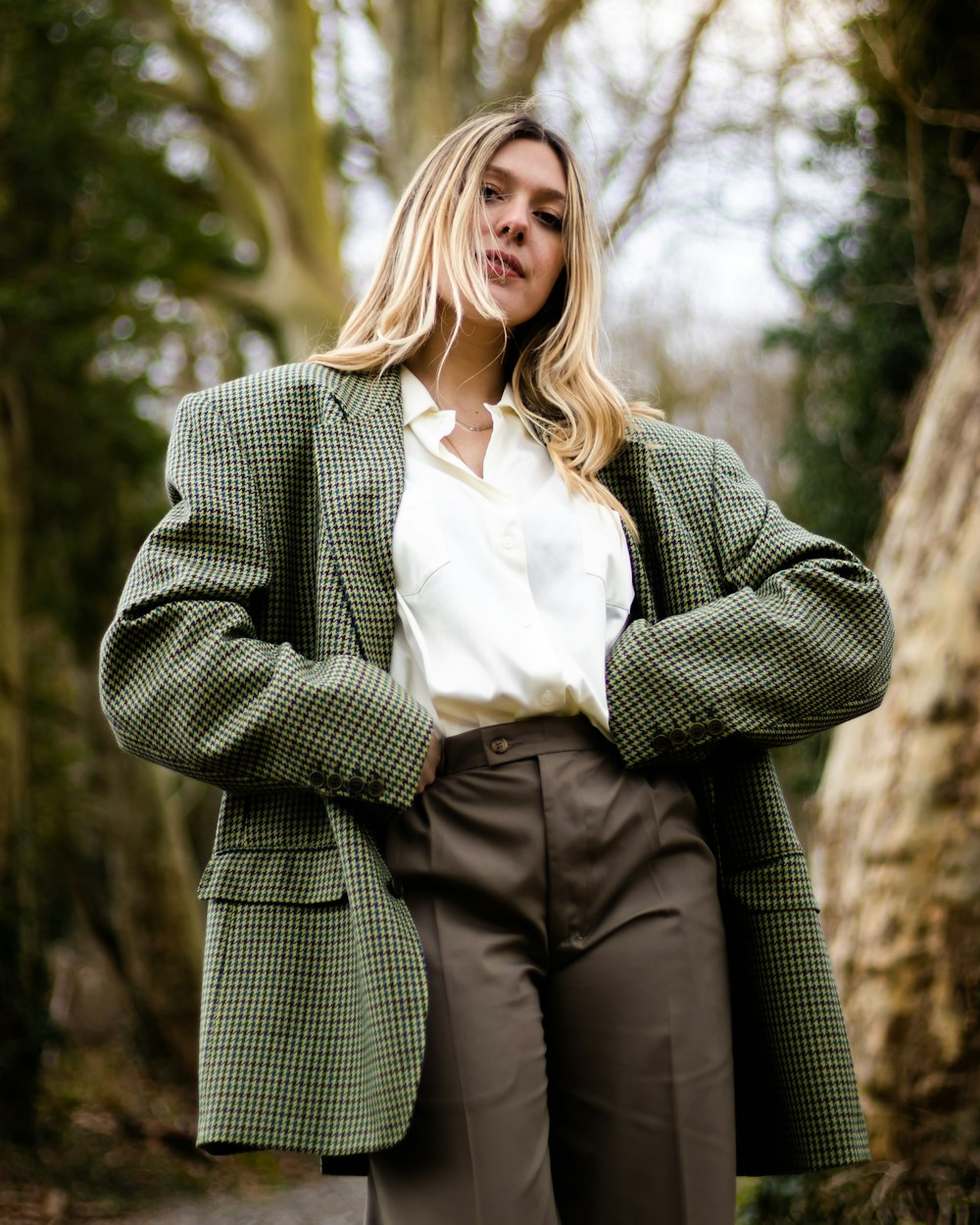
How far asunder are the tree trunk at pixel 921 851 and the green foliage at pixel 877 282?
1.39 m

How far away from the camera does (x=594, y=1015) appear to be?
2.01 m

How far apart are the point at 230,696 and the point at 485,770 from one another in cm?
39

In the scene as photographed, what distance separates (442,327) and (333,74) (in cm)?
987

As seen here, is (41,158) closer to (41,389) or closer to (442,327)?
(41,389)

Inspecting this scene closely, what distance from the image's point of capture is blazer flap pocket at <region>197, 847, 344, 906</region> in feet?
6.51

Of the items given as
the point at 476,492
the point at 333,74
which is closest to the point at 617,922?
the point at 476,492

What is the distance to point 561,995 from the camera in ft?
6.62

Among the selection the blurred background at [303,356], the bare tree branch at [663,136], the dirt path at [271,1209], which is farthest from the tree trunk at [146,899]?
the bare tree branch at [663,136]

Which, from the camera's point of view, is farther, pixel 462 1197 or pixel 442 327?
pixel 442 327

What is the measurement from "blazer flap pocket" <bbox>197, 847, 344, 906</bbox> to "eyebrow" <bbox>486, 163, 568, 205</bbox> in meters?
1.25

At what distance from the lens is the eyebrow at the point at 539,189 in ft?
8.11

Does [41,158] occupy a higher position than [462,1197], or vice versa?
[41,158]

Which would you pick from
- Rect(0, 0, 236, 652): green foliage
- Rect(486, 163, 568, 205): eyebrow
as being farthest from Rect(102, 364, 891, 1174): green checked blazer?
Rect(0, 0, 236, 652): green foliage

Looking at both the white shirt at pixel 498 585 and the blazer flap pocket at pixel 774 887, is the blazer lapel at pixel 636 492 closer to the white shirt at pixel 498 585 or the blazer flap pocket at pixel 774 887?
the white shirt at pixel 498 585
